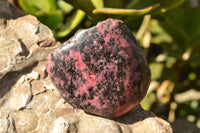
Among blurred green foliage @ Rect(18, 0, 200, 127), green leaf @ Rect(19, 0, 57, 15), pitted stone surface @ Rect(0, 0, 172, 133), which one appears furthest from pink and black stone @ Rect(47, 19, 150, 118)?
green leaf @ Rect(19, 0, 57, 15)

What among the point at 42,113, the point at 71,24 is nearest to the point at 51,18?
the point at 71,24

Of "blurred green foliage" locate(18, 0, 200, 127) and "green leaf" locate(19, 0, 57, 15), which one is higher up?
"green leaf" locate(19, 0, 57, 15)

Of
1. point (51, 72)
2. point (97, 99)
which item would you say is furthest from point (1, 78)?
point (97, 99)

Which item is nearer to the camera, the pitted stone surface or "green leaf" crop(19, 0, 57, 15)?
the pitted stone surface

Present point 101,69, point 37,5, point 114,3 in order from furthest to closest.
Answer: point 37,5 → point 114,3 → point 101,69

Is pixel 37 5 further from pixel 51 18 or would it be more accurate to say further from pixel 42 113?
pixel 42 113

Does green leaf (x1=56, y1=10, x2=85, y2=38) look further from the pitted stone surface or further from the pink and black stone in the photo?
the pink and black stone

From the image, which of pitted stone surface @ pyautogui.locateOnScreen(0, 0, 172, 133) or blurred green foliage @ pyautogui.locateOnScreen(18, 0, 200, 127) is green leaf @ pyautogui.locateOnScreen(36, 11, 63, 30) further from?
pitted stone surface @ pyautogui.locateOnScreen(0, 0, 172, 133)

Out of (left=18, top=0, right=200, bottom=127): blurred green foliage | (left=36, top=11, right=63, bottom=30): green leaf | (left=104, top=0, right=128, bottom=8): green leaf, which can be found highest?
(left=104, top=0, right=128, bottom=8): green leaf

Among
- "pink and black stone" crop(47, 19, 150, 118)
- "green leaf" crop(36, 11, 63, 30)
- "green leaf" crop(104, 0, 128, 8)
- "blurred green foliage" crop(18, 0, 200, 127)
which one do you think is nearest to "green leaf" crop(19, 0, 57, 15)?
"blurred green foliage" crop(18, 0, 200, 127)
